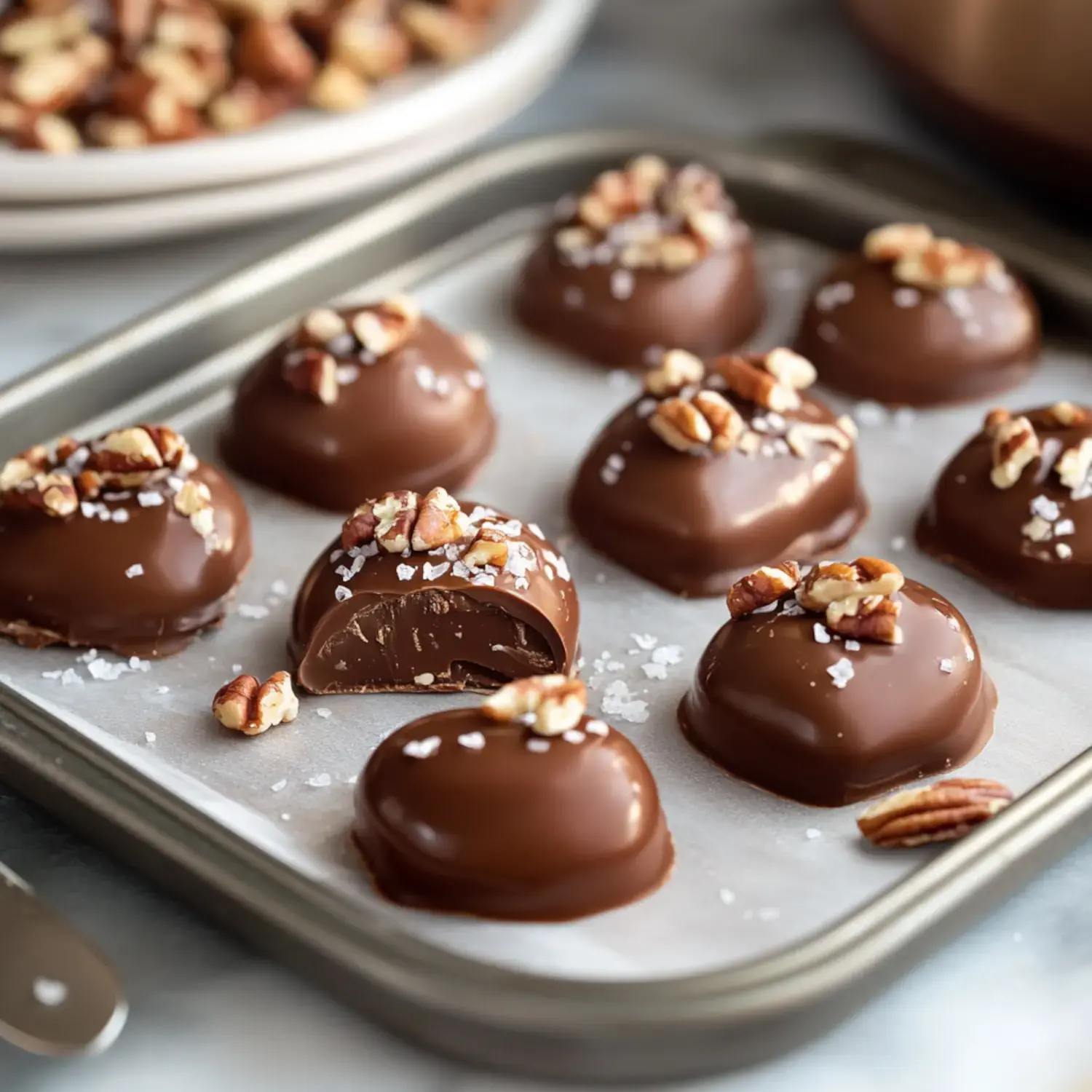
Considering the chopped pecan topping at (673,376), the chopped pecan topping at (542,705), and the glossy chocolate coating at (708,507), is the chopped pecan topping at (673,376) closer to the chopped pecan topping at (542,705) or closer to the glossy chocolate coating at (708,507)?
the glossy chocolate coating at (708,507)

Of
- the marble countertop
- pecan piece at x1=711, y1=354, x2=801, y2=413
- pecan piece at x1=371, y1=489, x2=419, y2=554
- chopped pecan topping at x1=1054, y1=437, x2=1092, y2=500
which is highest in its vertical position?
chopped pecan topping at x1=1054, y1=437, x2=1092, y2=500

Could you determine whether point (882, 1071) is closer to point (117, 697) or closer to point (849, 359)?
point (117, 697)

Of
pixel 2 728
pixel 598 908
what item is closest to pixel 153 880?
pixel 2 728

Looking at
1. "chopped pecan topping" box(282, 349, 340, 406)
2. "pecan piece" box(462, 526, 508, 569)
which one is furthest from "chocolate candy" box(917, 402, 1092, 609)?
"chopped pecan topping" box(282, 349, 340, 406)

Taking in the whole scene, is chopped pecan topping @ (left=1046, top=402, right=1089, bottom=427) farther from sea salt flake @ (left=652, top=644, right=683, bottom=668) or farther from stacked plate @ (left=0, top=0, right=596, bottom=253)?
stacked plate @ (left=0, top=0, right=596, bottom=253)

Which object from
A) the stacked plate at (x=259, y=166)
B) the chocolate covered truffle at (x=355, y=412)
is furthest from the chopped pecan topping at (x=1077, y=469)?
→ the stacked plate at (x=259, y=166)
